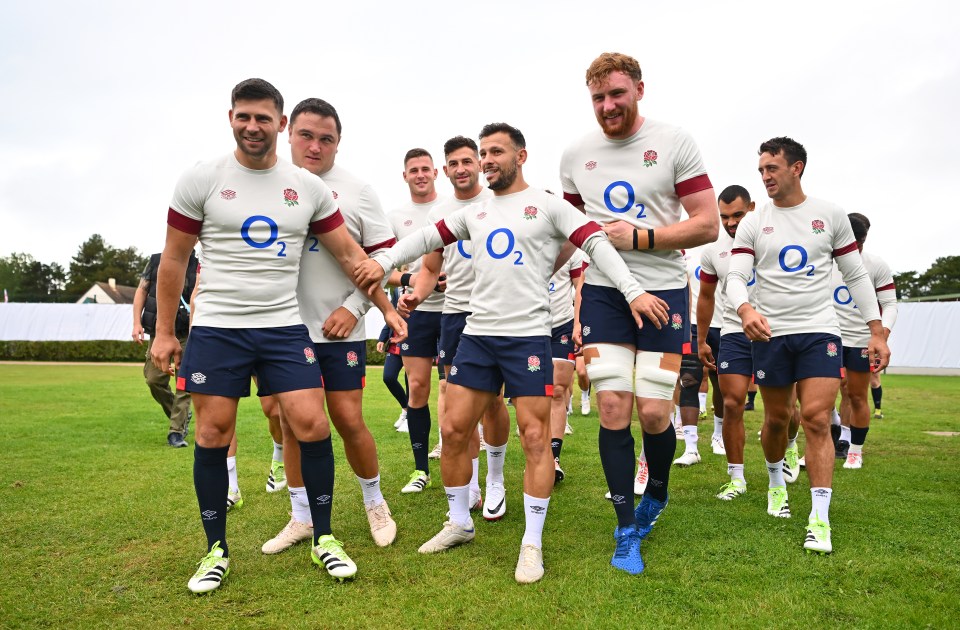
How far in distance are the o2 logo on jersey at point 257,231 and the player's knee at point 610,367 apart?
199 centimetres

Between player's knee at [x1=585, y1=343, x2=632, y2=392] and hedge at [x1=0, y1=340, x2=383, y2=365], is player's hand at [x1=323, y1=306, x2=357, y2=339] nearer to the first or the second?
player's knee at [x1=585, y1=343, x2=632, y2=392]

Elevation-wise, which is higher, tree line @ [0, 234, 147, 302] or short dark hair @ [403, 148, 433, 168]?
short dark hair @ [403, 148, 433, 168]

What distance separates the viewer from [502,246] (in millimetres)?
4082

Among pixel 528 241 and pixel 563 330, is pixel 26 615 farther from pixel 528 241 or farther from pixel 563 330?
pixel 563 330

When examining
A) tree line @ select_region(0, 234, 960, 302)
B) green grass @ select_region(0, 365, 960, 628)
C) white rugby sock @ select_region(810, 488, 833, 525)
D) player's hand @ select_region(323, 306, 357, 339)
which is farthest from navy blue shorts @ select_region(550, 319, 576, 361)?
tree line @ select_region(0, 234, 960, 302)

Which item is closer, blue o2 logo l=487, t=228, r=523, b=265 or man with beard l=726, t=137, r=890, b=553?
blue o2 logo l=487, t=228, r=523, b=265

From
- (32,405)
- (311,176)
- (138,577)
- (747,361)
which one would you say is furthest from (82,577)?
(32,405)

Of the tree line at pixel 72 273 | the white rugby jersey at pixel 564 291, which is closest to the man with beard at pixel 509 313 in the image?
Answer: the white rugby jersey at pixel 564 291

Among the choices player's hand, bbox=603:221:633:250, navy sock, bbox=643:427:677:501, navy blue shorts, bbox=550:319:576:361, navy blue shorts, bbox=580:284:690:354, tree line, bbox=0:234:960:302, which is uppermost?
player's hand, bbox=603:221:633:250

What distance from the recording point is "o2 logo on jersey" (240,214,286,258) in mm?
3672

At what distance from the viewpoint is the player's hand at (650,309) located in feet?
11.9

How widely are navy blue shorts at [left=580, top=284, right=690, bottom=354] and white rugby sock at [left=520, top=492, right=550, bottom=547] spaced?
40.3 inches

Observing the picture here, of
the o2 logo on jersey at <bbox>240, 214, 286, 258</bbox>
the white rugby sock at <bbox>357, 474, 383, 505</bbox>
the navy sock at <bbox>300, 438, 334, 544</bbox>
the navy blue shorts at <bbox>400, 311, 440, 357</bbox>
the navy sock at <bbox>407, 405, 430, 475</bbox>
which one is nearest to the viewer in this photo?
the o2 logo on jersey at <bbox>240, 214, 286, 258</bbox>

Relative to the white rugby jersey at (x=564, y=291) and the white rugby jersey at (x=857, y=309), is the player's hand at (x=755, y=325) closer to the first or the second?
the white rugby jersey at (x=564, y=291)
